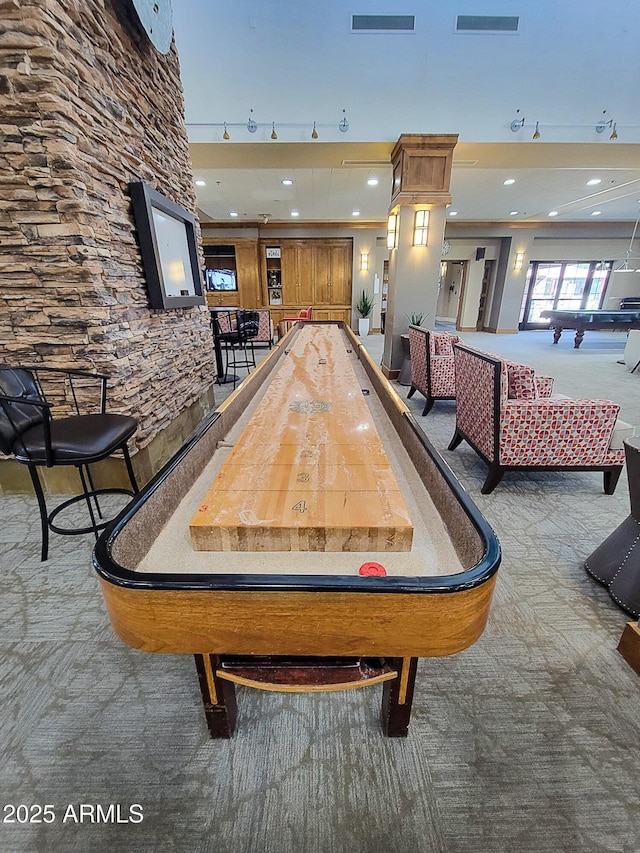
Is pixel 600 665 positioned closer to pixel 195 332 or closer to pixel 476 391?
pixel 476 391

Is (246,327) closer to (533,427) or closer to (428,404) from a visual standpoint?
(428,404)

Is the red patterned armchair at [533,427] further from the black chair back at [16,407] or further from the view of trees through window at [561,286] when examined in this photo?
the view of trees through window at [561,286]

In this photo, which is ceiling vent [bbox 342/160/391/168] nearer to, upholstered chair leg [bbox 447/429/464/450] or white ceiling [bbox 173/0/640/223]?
white ceiling [bbox 173/0/640/223]

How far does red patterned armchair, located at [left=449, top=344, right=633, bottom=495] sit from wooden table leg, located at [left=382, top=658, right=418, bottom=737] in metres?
1.79

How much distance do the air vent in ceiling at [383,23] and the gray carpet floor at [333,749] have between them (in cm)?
527

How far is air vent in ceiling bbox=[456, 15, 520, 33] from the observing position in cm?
358

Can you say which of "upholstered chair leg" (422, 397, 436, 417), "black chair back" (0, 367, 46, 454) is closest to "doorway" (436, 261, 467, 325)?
"upholstered chair leg" (422, 397, 436, 417)

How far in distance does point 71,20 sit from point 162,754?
331 centimetres

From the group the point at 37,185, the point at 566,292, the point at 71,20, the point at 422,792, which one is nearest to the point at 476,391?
the point at 422,792

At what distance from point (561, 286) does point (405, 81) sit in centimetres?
1145

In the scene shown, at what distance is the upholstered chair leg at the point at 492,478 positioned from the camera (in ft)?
8.20

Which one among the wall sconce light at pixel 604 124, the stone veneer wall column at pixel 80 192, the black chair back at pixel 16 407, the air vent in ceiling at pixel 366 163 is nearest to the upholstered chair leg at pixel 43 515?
the black chair back at pixel 16 407

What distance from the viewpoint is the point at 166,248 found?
2906mm

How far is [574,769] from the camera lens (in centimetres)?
105
